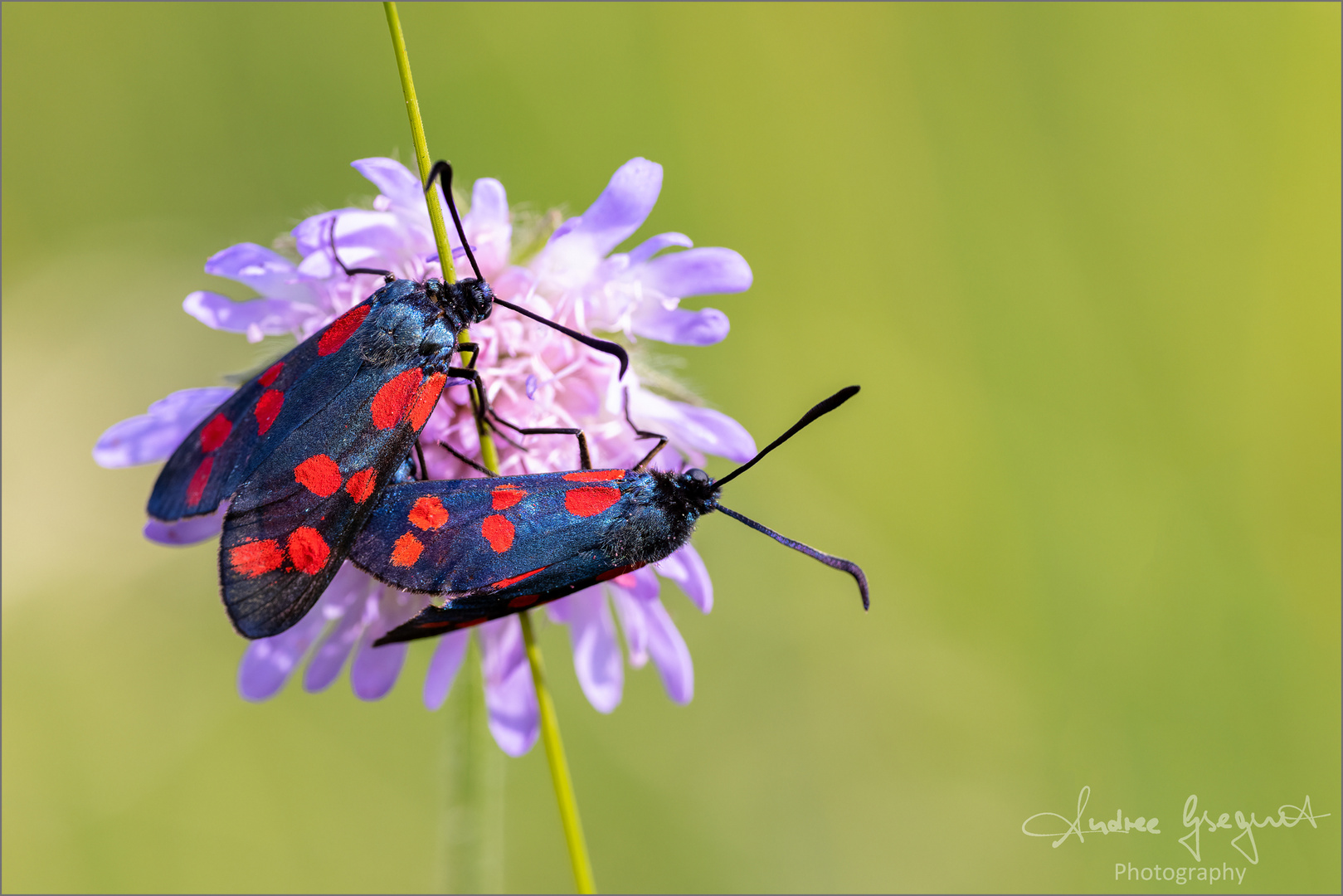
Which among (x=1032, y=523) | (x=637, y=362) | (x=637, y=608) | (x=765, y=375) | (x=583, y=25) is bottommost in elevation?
(x=1032, y=523)

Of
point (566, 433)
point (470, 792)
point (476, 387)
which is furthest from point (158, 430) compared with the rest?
point (470, 792)

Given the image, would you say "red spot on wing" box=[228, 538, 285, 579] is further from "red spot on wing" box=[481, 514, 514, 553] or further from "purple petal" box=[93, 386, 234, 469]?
"purple petal" box=[93, 386, 234, 469]

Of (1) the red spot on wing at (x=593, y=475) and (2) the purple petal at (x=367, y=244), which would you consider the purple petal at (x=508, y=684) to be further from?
(2) the purple petal at (x=367, y=244)

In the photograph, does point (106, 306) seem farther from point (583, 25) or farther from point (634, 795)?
point (634, 795)

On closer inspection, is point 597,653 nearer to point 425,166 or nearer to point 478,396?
point 478,396

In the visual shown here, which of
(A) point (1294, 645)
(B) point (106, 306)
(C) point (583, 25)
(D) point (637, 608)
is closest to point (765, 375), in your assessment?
(C) point (583, 25)

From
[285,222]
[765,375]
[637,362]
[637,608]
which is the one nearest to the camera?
[637,362]
